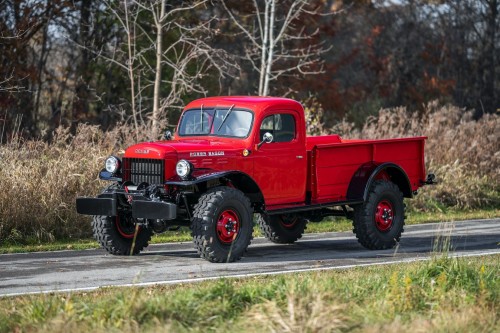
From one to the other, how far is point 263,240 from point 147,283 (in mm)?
5682

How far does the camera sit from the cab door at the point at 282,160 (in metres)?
15.3

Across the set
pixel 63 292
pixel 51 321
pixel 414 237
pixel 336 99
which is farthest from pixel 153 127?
pixel 336 99

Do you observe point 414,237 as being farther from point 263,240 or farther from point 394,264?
point 394,264

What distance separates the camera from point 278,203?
51.0ft

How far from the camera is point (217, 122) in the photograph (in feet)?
51.3

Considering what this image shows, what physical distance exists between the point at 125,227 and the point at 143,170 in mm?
1140

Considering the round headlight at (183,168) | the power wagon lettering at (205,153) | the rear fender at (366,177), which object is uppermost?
the power wagon lettering at (205,153)

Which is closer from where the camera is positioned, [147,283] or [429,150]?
[147,283]

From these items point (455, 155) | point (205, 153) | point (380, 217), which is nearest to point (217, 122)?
point (205, 153)

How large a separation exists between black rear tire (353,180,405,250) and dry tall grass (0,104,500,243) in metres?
4.87

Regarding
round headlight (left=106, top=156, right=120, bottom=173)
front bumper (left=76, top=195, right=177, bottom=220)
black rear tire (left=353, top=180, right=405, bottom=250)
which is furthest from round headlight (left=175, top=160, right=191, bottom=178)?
black rear tire (left=353, top=180, right=405, bottom=250)

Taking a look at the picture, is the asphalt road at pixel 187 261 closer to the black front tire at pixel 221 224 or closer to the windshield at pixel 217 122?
the black front tire at pixel 221 224

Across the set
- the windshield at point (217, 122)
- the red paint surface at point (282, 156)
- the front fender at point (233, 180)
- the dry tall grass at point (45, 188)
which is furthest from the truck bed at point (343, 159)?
the dry tall grass at point (45, 188)

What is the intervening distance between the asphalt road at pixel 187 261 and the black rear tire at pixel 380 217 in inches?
8.5
